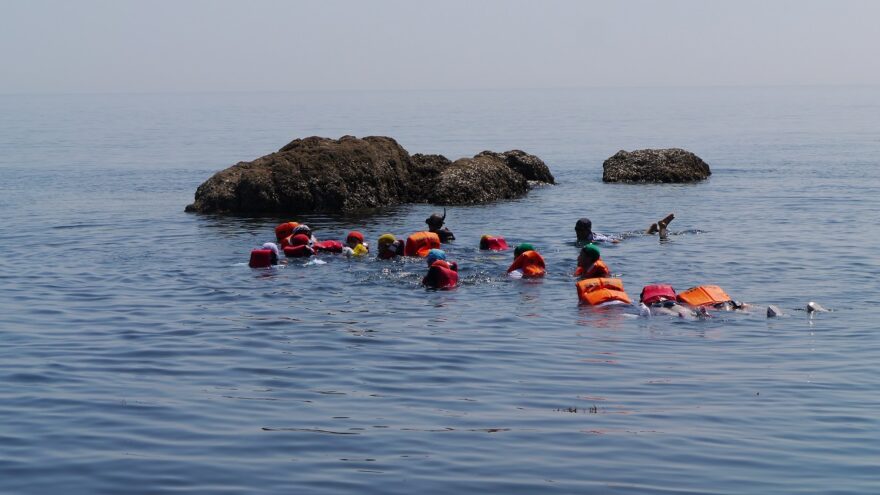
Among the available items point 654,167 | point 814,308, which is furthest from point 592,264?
point 654,167

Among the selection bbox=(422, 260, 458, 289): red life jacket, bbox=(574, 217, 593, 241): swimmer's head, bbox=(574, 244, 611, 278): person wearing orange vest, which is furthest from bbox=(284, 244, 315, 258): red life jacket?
bbox=(574, 244, 611, 278): person wearing orange vest

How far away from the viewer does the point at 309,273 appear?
2088 cm

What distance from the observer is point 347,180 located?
106 ft

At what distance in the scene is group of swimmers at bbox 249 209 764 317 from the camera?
16.9 m

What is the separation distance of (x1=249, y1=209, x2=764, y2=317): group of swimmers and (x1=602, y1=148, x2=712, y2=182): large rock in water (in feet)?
44.0

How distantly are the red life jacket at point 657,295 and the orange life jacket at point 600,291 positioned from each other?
404 mm

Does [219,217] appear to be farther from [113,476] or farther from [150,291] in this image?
[113,476]

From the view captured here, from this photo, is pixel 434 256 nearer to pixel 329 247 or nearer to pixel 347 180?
pixel 329 247

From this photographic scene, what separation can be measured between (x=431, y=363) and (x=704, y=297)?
5.42m

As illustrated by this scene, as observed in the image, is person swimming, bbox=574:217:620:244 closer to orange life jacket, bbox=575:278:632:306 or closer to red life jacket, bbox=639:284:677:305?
orange life jacket, bbox=575:278:632:306

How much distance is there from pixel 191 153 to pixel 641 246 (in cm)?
3847

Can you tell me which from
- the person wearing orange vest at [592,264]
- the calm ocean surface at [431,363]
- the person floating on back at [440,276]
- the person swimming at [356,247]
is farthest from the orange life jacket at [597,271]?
the person swimming at [356,247]

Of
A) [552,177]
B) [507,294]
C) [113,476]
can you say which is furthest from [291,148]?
[113,476]

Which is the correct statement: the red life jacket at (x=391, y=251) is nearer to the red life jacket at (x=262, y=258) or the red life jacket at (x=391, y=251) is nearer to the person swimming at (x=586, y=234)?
the red life jacket at (x=262, y=258)
